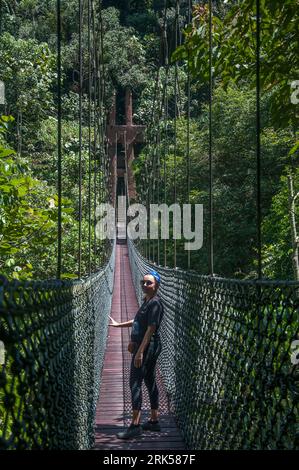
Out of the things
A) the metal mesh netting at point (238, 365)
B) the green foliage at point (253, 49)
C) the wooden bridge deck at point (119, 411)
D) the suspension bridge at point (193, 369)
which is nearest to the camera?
the suspension bridge at point (193, 369)

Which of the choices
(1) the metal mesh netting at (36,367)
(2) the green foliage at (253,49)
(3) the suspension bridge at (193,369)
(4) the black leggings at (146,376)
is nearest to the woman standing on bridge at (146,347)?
(4) the black leggings at (146,376)

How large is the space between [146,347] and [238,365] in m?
2.07

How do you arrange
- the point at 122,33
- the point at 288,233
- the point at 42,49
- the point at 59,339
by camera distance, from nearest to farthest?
1. the point at 59,339
2. the point at 288,233
3. the point at 42,49
4. the point at 122,33

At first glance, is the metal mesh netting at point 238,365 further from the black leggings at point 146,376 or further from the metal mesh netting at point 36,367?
the metal mesh netting at point 36,367

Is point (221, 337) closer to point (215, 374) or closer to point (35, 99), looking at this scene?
point (215, 374)

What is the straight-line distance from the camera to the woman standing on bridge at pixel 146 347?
4355mm

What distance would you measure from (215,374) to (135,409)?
1420 millimetres

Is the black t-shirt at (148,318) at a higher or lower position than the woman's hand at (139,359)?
higher

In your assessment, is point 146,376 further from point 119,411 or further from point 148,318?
point 119,411

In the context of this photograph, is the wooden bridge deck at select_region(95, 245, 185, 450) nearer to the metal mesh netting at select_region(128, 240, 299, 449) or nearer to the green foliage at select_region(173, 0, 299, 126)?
the metal mesh netting at select_region(128, 240, 299, 449)

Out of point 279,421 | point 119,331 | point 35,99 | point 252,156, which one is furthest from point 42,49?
point 279,421

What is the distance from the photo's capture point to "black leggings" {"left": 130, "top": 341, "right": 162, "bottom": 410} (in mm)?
4414

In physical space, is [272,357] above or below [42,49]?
below

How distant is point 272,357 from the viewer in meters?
1.87
